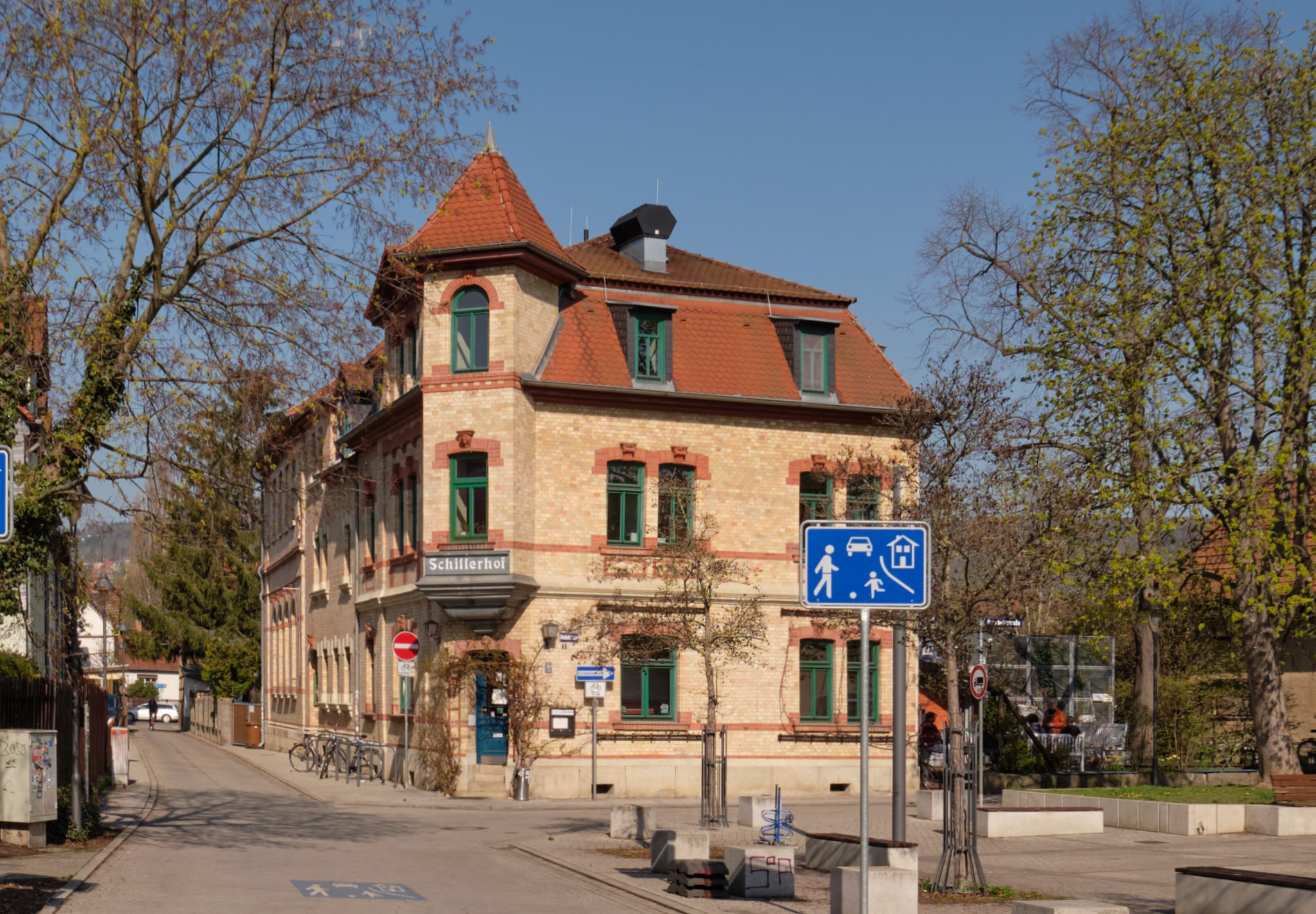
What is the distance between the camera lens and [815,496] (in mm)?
32875

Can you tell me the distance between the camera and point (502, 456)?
29.6m

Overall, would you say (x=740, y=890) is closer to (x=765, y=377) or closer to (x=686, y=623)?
(x=686, y=623)

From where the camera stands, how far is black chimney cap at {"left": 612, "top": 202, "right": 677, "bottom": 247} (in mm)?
34969

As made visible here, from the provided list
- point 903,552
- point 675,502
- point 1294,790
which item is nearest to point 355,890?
point 903,552

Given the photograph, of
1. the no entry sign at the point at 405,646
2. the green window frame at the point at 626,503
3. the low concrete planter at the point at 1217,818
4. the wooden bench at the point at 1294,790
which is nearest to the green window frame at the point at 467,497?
the no entry sign at the point at 405,646

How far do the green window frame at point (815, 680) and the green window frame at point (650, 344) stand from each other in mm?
6573

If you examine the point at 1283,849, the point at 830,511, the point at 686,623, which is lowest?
the point at 1283,849

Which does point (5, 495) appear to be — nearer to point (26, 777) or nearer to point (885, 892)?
point (885, 892)

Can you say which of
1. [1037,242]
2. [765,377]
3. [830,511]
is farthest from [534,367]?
[1037,242]

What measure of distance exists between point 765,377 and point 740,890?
18.3m

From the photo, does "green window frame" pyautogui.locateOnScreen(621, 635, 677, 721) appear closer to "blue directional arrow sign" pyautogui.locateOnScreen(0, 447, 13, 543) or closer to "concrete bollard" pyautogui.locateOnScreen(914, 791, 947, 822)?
"concrete bollard" pyautogui.locateOnScreen(914, 791, 947, 822)

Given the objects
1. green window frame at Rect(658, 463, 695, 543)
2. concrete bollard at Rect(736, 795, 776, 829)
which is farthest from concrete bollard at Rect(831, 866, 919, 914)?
green window frame at Rect(658, 463, 695, 543)

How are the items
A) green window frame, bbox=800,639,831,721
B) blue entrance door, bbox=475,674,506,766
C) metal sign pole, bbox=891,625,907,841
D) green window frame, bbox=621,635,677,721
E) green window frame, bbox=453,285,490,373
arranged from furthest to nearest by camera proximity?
green window frame, bbox=800,639,831,721 < green window frame, bbox=621,635,677,721 < blue entrance door, bbox=475,674,506,766 < green window frame, bbox=453,285,490,373 < metal sign pole, bbox=891,625,907,841

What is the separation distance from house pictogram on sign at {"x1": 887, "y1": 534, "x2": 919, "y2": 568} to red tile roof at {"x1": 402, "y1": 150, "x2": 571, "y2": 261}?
20.2 metres
